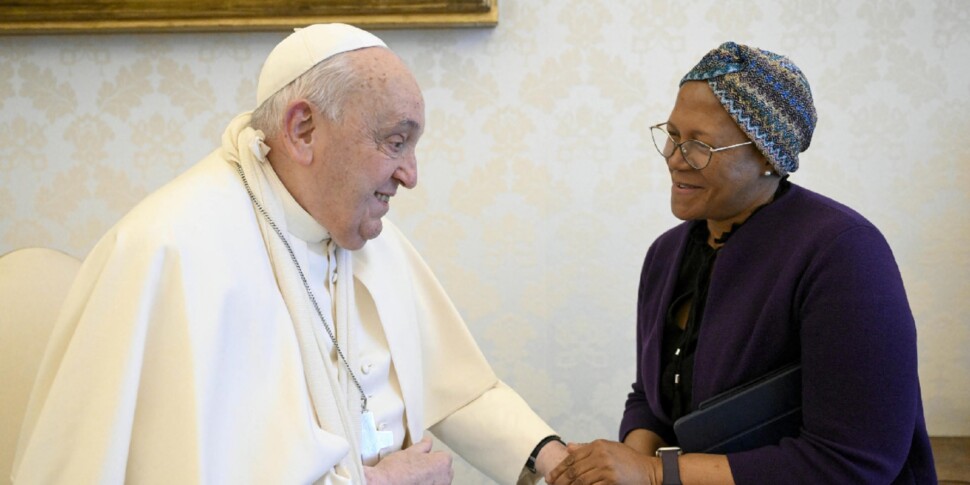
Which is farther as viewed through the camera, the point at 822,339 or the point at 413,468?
the point at 413,468

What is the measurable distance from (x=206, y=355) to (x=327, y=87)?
625 mm

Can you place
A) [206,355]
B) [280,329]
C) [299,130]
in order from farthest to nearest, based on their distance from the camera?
[299,130] → [280,329] → [206,355]

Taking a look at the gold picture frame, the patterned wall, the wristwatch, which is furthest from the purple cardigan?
the gold picture frame

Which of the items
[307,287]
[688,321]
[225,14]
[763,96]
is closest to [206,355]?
[307,287]

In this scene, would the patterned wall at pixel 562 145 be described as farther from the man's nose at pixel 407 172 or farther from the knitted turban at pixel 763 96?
the man's nose at pixel 407 172

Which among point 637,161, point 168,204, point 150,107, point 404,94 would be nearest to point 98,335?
point 168,204

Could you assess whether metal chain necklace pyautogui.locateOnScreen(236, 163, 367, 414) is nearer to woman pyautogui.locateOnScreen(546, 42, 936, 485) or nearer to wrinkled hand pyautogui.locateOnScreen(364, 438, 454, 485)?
wrinkled hand pyautogui.locateOnScreen(364, 438, 454, 485)

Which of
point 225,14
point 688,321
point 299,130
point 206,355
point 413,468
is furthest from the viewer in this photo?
point 225,14

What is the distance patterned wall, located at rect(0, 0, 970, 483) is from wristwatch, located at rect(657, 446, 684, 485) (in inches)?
55.5

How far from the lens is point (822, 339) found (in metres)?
2.22

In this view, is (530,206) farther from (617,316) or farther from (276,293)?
(276,293)

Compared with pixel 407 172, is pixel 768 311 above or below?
below

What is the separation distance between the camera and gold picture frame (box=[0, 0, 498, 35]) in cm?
352

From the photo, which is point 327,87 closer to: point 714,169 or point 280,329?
point 280,329
